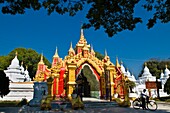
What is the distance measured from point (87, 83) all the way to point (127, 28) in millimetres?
12717

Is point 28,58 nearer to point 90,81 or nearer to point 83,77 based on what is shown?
point 90,81

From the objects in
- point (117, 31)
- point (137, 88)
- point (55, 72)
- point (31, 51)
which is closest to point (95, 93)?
point (55, 72)

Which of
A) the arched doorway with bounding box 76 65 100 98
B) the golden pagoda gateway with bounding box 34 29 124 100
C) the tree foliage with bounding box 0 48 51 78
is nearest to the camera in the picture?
the golden pagoda gateway with bounding box 34 29 124 100

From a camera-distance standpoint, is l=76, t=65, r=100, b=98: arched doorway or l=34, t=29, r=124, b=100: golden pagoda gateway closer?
l=34, t=29, r=124, b=100: golden pagoda gateway

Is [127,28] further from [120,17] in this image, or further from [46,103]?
[46,103]

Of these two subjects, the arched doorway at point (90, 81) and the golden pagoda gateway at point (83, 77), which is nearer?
the golden pagoda gateway at point (83, 77)

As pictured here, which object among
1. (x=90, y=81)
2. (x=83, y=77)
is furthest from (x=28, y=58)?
(x=83, y=77)

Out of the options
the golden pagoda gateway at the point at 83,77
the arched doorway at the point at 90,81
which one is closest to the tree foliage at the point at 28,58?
the golden pagoda gateway at the point at 83,77

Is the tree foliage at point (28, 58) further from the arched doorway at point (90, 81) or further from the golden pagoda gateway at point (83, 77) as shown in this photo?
the arched doorway at point (90, 81)

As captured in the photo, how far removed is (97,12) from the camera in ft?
25.5

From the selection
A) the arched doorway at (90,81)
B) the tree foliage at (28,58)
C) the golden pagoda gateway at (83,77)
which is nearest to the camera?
the golden pagoda gateway at (83,77)

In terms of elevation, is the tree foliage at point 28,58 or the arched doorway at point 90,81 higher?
the tree foliage at point 28,58

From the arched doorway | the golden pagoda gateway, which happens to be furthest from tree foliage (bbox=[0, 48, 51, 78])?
the arched doorway

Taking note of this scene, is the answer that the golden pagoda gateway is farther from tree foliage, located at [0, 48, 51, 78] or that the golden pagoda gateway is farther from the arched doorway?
tree foliage, located at [0, 48, 51, 78]
